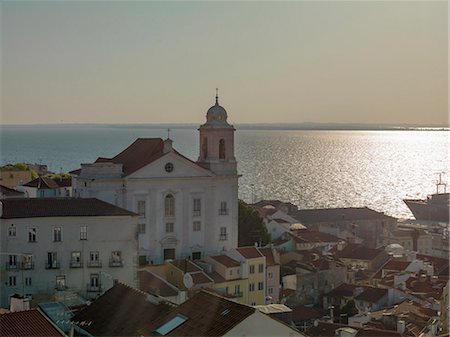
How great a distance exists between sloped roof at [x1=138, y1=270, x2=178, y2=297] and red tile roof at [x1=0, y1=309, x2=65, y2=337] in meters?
10.7

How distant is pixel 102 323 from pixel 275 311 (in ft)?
20.1

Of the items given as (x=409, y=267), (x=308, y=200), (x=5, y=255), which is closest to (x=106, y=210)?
(x=5, y=255)

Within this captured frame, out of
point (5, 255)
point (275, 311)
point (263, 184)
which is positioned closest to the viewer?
point (275, 311)

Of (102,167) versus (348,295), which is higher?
(102,167)

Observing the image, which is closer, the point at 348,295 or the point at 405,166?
the point at 348,295

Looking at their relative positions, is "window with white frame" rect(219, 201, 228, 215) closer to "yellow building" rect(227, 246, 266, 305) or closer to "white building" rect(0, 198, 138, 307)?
"yellow building" rect(227, 246, 266, 305)

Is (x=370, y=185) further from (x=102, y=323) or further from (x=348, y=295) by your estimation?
(x=102, y=323)

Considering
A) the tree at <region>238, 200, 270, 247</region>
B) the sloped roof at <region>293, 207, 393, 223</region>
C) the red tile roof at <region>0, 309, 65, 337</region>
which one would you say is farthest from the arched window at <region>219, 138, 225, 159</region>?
the sloped roof at <region>293, 207, 393, 223</region>

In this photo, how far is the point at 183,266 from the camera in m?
27.1

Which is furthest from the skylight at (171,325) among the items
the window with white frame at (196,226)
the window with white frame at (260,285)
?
the window with white frame at (196,226)

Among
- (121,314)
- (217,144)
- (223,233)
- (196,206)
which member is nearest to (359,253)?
(223,233)

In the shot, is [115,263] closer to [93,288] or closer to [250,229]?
[93,288]

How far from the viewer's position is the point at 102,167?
3041 centimetres

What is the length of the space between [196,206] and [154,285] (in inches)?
371
